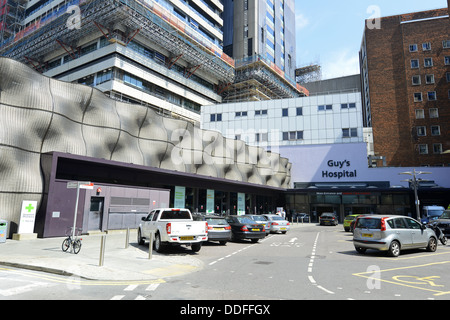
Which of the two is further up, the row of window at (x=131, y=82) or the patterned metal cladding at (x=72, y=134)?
the row of window at (x=131, y=82)

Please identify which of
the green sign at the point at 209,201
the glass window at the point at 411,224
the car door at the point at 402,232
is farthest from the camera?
the green sign at the point at 209,201

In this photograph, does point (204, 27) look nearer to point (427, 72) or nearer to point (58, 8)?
point (58, 8)

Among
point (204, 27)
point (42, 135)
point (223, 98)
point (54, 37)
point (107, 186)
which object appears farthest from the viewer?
point (223, 98)

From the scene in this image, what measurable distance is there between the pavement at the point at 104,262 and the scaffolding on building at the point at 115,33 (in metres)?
46.0

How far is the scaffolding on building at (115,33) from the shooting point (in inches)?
1975

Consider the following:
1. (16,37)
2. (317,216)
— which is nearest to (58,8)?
(16,37)

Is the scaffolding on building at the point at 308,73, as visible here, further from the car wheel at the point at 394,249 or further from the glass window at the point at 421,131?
the car wheel at the point at 394,249

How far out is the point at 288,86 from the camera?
85.8 meters

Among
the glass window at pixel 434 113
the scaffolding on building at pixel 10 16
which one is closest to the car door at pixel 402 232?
the glass window at pixel 434 113

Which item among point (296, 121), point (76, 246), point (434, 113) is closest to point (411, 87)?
point (434, 113)

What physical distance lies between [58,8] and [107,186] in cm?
5762

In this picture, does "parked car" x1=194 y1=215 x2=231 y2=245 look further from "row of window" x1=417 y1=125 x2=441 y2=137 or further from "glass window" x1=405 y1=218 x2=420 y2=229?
"row of window" x1=417 y1=125 x2=441 y2=137

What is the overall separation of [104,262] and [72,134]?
43.1ft

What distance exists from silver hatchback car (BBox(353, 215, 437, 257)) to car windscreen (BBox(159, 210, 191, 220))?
766 centimetres
